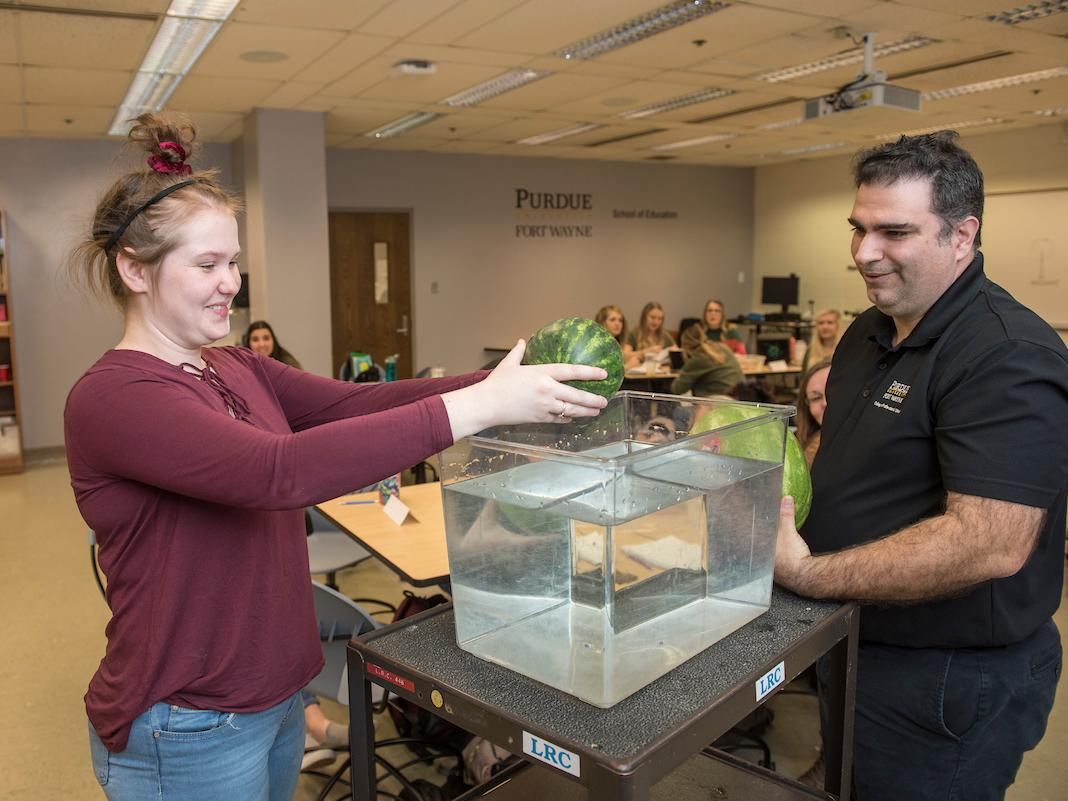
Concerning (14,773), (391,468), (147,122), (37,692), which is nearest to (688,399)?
(391,468)

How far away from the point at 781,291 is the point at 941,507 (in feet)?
37.3

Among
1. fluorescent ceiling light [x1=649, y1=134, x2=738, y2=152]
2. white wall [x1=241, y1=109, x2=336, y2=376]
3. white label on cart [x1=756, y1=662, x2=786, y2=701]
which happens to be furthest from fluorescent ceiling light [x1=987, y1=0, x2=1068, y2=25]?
white wall [x1=241, y1=109, x2=336, y2=376]

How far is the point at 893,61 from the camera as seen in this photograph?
20.2 ft

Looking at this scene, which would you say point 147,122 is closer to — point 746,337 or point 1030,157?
point 1030,157

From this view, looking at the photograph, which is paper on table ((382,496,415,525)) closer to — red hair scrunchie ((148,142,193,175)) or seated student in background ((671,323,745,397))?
red hair scrunchie ((148,142,193,175))

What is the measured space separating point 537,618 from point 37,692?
11.2ft

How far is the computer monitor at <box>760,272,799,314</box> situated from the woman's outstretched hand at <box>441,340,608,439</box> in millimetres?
11715

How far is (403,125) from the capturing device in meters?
8.59

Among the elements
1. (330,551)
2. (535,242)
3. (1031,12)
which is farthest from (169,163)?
(535,242)

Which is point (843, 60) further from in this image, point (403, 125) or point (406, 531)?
point (406, 531)

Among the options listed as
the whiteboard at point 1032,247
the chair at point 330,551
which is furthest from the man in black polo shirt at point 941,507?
the whiteboard at point 1032,247

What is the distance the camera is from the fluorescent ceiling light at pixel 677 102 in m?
7.08

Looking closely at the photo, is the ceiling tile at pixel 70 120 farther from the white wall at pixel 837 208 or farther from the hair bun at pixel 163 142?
the white wall at pixel 837 208

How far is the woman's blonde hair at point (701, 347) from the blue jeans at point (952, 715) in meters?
4.79
